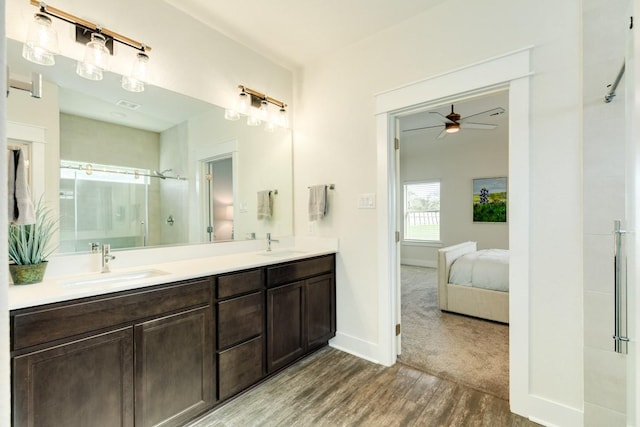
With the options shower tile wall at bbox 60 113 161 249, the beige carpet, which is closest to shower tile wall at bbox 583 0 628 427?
the beige carpet

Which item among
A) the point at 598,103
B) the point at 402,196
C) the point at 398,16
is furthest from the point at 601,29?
the point at 402,196

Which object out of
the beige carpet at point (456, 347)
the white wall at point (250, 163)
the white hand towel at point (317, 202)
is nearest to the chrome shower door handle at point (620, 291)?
the beige carpet at point (456, 347)

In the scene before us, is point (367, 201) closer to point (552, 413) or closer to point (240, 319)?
point (240, 319)

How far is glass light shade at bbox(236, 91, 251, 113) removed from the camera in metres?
2.60

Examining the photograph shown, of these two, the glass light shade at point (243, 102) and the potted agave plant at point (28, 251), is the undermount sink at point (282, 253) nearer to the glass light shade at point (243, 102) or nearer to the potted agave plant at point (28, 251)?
the glass light shade at point (243, 102)

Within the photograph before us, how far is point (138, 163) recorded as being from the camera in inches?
82.3

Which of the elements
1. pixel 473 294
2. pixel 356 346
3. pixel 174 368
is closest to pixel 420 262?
pixel 473 294

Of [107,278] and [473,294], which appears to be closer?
[107,278]

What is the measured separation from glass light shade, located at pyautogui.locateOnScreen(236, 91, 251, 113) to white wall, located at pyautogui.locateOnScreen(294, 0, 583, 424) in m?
0.69

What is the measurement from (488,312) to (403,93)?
2.66 meters

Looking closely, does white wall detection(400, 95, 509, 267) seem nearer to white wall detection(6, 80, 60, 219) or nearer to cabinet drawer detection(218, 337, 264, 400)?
cabinet drawer detection(218, 337, 264, 400)

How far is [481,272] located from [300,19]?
3.20 m

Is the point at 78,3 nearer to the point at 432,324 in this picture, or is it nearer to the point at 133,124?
the point at 133,124

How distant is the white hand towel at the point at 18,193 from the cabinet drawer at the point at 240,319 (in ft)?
3.45
